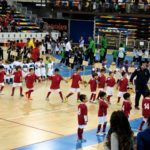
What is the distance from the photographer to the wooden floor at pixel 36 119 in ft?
41.6

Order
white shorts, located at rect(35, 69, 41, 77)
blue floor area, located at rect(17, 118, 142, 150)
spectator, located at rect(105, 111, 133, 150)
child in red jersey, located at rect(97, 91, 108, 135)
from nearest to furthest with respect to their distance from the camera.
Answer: spectator, located at rect(105, 111, 133, 150), blue floor area, located at rect(17, 118, 142, 150), child in red jersey, located at rect(97, 91, 108, 135), white shorts, located at rect(35, 69, 41, 77)

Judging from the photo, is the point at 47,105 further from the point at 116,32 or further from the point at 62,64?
the point at 116,32

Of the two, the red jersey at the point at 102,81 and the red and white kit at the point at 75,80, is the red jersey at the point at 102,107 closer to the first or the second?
the red and white kit at the point at 75,80

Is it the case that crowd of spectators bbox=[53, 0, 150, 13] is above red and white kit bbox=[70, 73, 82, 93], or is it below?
above

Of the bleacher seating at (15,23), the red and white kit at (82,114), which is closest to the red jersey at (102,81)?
the red and white kit at (82,114)

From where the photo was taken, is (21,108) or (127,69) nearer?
(21,108)

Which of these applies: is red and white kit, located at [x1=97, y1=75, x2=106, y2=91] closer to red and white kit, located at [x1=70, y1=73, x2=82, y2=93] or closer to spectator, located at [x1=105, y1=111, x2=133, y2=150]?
red and white kit, located at [x1=70, y1=73, x2=82, y2=93]

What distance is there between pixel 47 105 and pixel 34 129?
384 centimetres

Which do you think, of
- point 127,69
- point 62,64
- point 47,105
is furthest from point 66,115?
point 62,64

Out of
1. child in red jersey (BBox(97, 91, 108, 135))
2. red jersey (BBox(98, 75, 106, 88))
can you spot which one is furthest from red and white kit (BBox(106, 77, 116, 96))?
child in red jersey (BBox(97, 91, 108, 135))

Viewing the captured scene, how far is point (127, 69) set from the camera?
23.7 m

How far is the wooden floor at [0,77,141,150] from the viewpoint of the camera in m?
12.7

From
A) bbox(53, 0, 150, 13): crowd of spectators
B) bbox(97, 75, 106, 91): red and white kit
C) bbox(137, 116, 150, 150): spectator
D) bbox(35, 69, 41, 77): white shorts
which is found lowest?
bbox(35, 69, 41, 77): white shorts

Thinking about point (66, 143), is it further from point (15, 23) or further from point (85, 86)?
point (15, 23)
